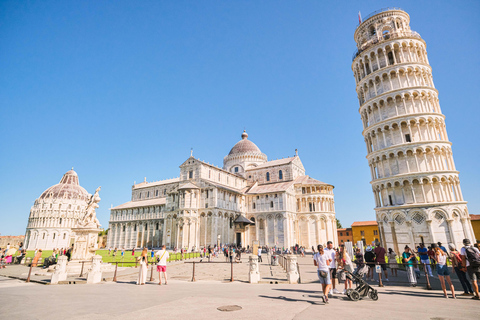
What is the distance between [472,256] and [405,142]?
22780mm

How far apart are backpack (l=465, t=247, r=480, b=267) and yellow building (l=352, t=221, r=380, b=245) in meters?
59.1

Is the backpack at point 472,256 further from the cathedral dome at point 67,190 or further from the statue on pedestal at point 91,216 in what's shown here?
the cathedral dome at point 67,190

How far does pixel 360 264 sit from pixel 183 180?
3772 centimetres

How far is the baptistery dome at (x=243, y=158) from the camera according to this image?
58.5 m

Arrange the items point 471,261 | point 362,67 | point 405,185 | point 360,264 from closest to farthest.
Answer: point 471,261
point 360,264
point 405,185
point 362,67

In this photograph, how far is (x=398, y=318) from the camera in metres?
6.07

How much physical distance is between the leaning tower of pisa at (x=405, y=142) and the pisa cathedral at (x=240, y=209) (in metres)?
17.9

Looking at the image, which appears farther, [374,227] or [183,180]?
[374,227]

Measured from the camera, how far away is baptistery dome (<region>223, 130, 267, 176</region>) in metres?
58.5

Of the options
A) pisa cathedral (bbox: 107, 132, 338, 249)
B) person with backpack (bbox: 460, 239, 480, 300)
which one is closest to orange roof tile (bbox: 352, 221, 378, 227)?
pisa cathedral (bbox: 107, 132, 338, 249)

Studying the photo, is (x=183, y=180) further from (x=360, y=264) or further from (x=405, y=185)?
(x=360, y=264)

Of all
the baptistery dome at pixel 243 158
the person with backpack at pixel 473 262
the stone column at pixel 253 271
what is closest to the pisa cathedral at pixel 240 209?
the baptistery dome at pixel 243 158

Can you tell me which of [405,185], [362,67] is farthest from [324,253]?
[362,67]

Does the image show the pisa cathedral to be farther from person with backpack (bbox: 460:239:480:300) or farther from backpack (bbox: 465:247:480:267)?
backpack (bbox: 465:247:480:267)
